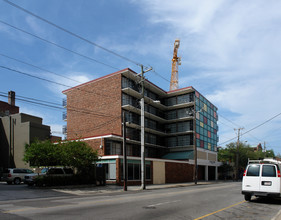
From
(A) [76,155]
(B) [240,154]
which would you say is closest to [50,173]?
(A) [76,155]

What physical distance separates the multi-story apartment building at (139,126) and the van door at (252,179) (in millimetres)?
18391

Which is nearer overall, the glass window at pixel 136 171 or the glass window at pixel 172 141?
the glass window at pixel 136 171

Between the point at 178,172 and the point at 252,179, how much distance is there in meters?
29.8

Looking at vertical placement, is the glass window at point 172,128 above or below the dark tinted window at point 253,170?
above

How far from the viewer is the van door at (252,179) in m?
13.6

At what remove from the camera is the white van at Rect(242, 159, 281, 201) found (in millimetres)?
13211

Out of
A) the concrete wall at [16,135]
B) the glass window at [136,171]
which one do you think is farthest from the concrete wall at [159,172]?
the concrete wall at [16,135]

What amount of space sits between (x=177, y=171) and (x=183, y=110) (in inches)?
568

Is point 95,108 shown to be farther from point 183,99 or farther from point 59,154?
point 59,154

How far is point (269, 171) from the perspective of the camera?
45.0 ft

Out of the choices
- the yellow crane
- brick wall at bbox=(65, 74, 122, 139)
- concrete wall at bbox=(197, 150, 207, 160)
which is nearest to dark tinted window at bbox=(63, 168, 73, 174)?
brick wall at bbox=(65, 74, 122, 139)

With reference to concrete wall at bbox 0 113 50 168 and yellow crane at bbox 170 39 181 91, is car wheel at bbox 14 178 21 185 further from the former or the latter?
yellow crane at bbox 170 39 181 91

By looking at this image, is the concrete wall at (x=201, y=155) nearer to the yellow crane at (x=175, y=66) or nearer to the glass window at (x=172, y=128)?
the glass window at (x=172, y=128)

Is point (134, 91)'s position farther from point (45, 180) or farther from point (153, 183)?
point (45, 180)
